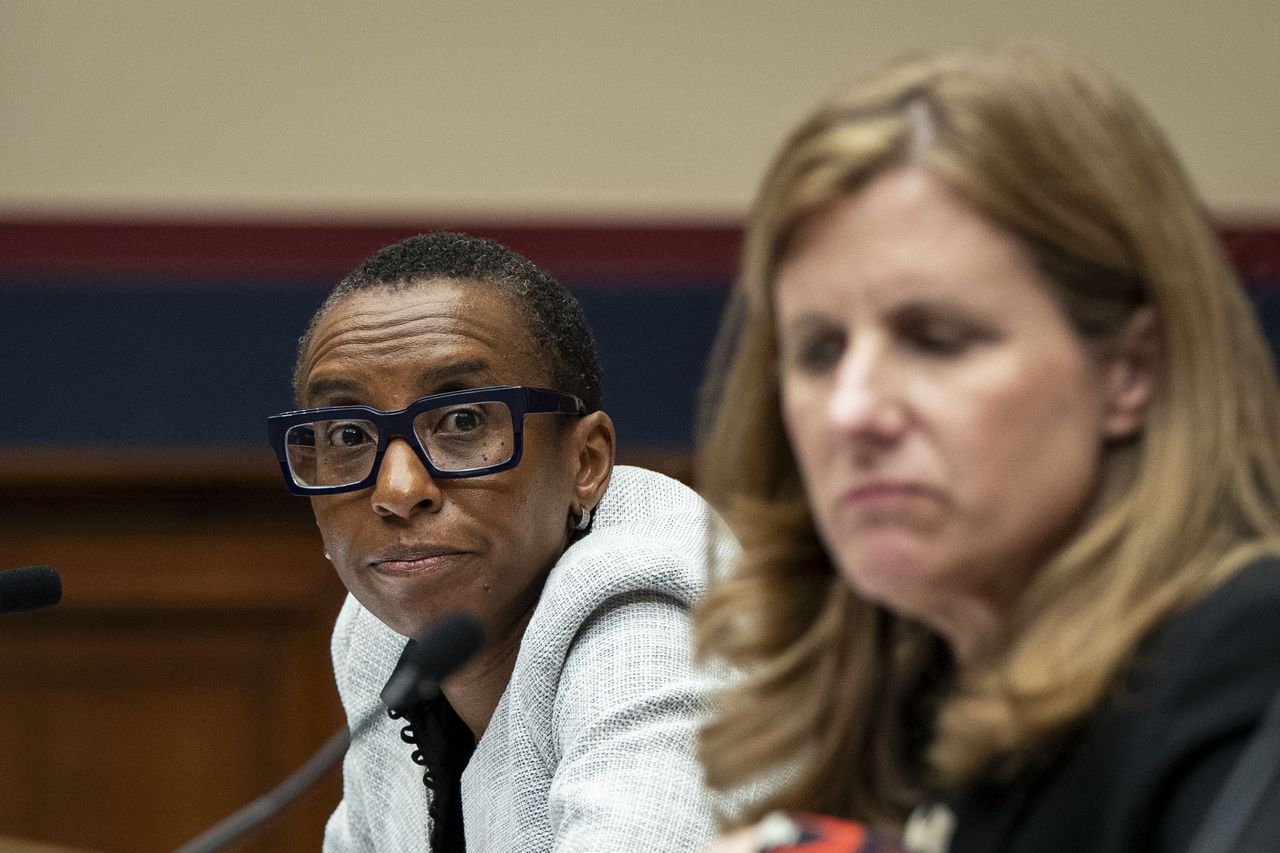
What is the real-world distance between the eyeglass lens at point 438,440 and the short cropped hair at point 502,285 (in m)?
0.10

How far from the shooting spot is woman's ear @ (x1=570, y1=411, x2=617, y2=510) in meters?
1.72

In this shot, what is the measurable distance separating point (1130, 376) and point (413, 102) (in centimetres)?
272

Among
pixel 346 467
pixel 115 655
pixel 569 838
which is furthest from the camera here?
pixel 115 655

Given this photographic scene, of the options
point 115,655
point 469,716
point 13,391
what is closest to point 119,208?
point 13,391

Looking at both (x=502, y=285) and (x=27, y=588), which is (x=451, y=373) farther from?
(x=27, y=588)

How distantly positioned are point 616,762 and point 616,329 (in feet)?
6.31

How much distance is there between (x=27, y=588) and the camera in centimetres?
148

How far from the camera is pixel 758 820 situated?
1.06 metres

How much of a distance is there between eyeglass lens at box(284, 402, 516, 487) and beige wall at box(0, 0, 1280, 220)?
6.02 feet

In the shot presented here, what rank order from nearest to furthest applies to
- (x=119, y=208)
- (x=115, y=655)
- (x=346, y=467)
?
(x=346, y=467) < (x=115, y=655) < (x=119, y=208)

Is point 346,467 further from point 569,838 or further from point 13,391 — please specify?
point 13,391

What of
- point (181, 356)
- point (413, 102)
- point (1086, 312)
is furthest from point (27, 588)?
point (413, 102)

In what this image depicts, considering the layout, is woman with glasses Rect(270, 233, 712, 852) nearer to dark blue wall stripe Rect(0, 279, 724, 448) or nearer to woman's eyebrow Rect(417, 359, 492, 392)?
woman's eyebrow Rect(417, 359, 492, 392)

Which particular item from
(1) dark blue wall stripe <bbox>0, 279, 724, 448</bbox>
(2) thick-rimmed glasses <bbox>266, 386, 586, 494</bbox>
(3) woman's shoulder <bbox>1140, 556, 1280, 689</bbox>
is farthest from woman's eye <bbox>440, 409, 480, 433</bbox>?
(1) dark blue wall stripe <bbox>0, 279, 724, 448</bbox>
